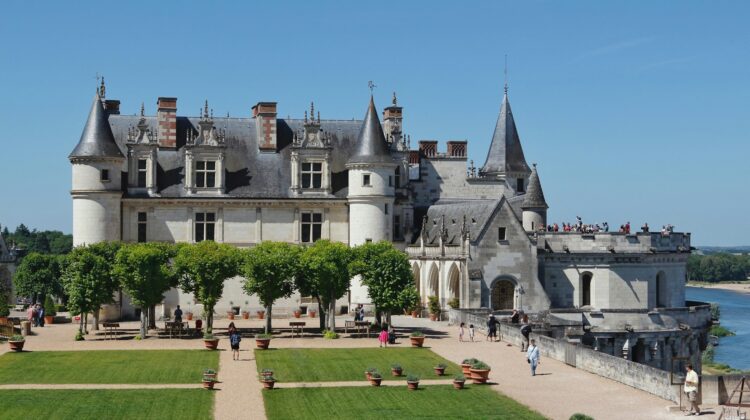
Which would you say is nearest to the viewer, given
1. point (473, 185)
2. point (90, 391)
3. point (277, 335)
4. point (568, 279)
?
point (90, 391)

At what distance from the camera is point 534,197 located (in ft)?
188

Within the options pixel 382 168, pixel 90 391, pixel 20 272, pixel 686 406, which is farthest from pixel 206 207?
pixel 686 406

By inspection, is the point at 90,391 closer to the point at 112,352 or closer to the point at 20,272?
the point at 112,352

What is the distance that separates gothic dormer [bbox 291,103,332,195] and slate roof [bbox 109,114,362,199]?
81 cm

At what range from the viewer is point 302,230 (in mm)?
60188

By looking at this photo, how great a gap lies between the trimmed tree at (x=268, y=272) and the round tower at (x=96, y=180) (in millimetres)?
11976

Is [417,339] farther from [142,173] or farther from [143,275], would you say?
[142,173]

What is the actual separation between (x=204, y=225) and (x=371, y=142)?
10733 mm

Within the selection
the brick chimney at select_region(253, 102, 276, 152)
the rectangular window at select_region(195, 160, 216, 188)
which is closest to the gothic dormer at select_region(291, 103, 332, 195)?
the brick chimney at select_region(253, 102, 276, 152)

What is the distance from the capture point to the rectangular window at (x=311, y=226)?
197 feet

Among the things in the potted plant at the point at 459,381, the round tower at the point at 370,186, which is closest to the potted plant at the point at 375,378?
the potted plant at the point at 459,381

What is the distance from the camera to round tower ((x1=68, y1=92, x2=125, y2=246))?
56.4 metres

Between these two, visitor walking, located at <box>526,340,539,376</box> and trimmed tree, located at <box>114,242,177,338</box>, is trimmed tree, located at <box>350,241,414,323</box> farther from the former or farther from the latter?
visitor walking, located at <box>526,340,539,376</box>

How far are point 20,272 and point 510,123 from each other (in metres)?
36.6
